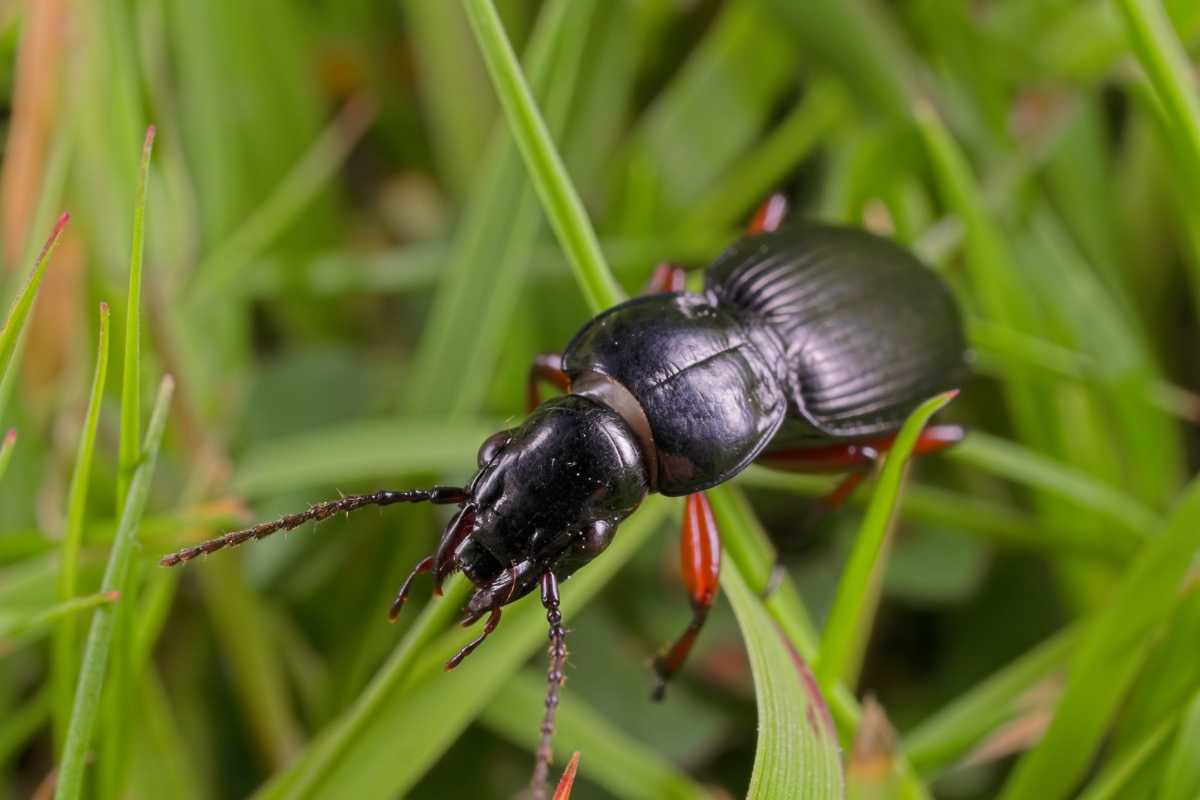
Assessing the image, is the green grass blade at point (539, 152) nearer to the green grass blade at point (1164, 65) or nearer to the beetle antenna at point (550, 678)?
the beetle antenna at point (550, 678)

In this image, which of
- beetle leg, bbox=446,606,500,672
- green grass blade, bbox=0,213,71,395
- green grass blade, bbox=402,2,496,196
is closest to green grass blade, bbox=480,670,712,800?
beetle leg, bbox=446,606,500,672

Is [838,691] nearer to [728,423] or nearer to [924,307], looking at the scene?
[728,423]

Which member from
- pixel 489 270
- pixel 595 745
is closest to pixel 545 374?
pixel 489 270

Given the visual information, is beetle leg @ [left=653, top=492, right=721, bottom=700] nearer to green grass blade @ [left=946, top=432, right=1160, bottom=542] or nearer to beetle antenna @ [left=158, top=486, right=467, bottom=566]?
beetle antenna @ [left=158, top=486, right=467, bottom=566]

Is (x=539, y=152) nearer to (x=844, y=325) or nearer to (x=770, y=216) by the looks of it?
(x=844, y=325)

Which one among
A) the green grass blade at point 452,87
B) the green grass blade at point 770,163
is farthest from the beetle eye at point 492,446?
the green grass blade at point 452,87

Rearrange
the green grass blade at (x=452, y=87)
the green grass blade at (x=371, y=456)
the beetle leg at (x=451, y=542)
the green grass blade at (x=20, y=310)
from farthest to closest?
the green grass blade at (x=452, y=87) → the green grass blade at (x=371, y=456) → the beetle leg at (x=451, y=542) → the green grass blade at (x=20, y=310)

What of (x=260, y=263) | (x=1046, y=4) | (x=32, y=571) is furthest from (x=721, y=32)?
(x=32, y=571)

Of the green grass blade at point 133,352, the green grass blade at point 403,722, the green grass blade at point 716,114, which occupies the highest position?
the green grass blade at point 716,114
